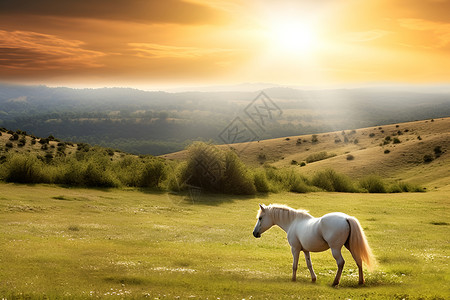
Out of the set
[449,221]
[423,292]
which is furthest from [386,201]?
[423,292]

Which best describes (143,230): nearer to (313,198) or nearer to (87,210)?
(87,210)

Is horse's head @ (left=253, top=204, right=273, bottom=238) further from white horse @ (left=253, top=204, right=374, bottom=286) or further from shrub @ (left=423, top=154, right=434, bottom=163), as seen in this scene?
shrub @ (left=423, top=154, right=434, bottom=163)

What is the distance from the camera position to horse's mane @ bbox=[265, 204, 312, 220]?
1293 centimetres

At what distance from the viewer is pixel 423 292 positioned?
11211 mm

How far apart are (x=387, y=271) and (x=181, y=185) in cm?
3173

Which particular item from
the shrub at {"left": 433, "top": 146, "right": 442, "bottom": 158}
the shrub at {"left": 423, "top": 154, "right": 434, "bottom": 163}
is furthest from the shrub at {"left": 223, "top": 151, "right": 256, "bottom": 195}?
the shrub at {"left": 433, "top": 146, "right": 442, "bottom": 158}

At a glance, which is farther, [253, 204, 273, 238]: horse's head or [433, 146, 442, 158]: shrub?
[433, 146, 442, 158]: shrub

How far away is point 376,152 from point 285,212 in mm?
75307

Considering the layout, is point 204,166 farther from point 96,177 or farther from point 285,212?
point 285,212

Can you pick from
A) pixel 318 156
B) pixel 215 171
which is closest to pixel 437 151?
pixel 318 156

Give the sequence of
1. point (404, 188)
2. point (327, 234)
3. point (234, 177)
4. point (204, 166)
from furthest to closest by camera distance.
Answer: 1. point (404, 188)
2. point (234, 177)
3. point (204, 166)
4. point (327, 234)

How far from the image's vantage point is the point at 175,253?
54.5 ft

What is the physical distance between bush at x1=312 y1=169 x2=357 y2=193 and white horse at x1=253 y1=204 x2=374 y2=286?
4676 cm

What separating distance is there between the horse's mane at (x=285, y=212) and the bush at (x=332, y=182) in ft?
153
